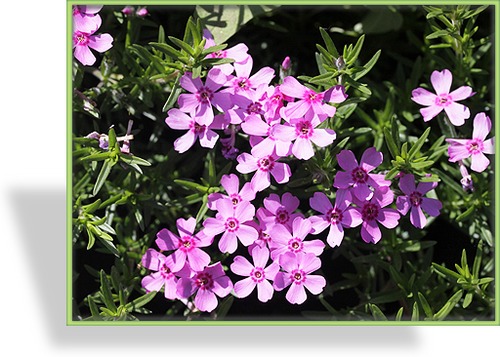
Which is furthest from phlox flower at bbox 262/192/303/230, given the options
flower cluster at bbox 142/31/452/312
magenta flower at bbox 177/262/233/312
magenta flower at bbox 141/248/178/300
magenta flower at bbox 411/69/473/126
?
magenta flower at bbox 411/69/473/126

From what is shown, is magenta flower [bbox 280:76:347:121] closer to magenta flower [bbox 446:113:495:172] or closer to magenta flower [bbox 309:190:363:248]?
magenta flower [bbox 309:190:363:248]

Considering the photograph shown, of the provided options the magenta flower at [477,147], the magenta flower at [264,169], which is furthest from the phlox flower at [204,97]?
the magenta flower at [477,147]

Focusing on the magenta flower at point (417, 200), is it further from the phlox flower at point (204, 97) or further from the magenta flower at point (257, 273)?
the phlox flower at point (204, 97)

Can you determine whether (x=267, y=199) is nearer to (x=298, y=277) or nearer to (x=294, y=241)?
(x=294, y=241)

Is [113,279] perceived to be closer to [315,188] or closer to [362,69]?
[315,188]

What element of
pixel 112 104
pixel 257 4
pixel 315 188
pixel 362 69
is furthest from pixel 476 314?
pixel 112 104

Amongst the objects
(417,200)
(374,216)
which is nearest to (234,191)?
(374,216)
